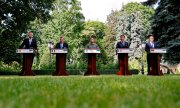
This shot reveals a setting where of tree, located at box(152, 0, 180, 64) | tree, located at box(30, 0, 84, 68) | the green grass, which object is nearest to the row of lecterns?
tree, located at box(152, 0, 180, 64)

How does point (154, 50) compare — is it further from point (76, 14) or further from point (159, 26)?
point (76, 14)

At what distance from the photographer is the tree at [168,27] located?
28.3 m

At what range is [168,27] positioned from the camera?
29.6 meters

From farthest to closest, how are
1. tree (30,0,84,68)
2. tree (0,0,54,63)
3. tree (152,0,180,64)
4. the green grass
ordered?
1. tree (30,0,84,68)
2. tree (0,0,54,63)
3. tree (152,0,180,64)
4. the green grass

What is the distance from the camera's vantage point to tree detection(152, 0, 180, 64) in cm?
2831

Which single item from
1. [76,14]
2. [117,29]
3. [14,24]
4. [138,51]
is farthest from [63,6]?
[14,24]

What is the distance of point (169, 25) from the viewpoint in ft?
97.9

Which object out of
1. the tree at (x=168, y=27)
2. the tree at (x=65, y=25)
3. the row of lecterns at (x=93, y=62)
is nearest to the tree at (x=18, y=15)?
the tree at (x=168, y=27)

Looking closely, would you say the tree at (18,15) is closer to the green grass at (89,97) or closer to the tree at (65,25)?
the green grass at (89,97)

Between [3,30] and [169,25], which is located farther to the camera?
[3,30]

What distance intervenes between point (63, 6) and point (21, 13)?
3853 cm

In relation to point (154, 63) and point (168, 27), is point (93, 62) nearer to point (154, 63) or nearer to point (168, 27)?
point (154, 63)

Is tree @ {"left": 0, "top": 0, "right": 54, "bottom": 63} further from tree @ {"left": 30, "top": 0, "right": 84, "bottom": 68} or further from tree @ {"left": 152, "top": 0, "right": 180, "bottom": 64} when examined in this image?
tree @ {"left": 30, "top": 0, "right": 84, "bottom": 68}

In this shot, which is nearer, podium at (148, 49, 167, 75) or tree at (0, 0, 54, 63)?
podium at (148, 49, 167, 75)
